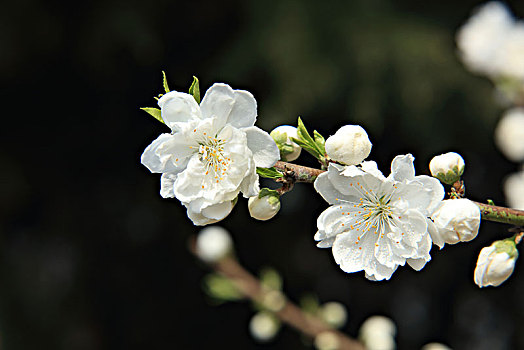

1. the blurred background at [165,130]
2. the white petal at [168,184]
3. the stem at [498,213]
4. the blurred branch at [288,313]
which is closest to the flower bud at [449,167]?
the stem at [498,213]

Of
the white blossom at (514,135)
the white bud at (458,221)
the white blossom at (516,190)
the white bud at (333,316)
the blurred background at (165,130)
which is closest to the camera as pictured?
the white bud at (458,221)

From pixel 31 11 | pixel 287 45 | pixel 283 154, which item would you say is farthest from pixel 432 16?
pixel 283 154

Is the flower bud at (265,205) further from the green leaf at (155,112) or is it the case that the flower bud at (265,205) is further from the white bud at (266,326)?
the white bud at (266,326)

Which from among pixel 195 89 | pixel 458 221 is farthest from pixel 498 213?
pixel 195 89

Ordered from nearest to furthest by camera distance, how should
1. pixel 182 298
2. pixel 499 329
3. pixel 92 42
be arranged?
pixel 92 42, pixel 182 298, pixel 499 329

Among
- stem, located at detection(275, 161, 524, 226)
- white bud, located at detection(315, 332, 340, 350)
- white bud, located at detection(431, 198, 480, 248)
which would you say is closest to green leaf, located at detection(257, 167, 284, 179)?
stem, located at detection(275, 161, 524, 226)

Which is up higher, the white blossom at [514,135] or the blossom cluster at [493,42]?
the blossom cluster at [493,42]

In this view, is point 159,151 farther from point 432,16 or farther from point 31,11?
point 432,16

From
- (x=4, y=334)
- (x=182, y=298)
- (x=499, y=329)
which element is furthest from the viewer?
(x=499, y=329)
